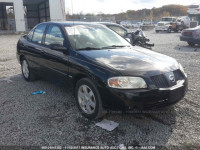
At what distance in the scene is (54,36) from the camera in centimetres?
422

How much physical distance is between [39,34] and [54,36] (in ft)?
2.75

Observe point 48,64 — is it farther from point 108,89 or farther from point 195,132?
point 195,132

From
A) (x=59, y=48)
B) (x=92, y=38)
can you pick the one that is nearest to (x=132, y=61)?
(x=92, y=38)

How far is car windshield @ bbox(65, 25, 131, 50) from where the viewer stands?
3806 mm

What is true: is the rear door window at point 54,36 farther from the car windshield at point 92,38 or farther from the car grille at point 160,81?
the car grille at point 160,81

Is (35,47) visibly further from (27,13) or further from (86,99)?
(27,13)

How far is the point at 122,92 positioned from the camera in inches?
111

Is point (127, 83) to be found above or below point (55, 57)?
below

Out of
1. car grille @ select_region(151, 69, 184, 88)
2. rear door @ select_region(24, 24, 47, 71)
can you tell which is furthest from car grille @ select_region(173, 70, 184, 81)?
rear door @ select_region(24, 24, 47, 71)

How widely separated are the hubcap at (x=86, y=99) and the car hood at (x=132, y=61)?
0.51 meters

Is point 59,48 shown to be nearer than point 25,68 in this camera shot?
Yes

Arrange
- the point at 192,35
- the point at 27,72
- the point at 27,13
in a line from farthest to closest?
1. the point at 27,13
2. the point at 192,35
3. the point at 27,72

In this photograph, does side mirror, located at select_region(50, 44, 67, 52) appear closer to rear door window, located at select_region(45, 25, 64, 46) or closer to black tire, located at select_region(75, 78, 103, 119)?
rear door window, located at select_region(45, 25, 64, 46)

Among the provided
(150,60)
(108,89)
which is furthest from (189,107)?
(108,89)
